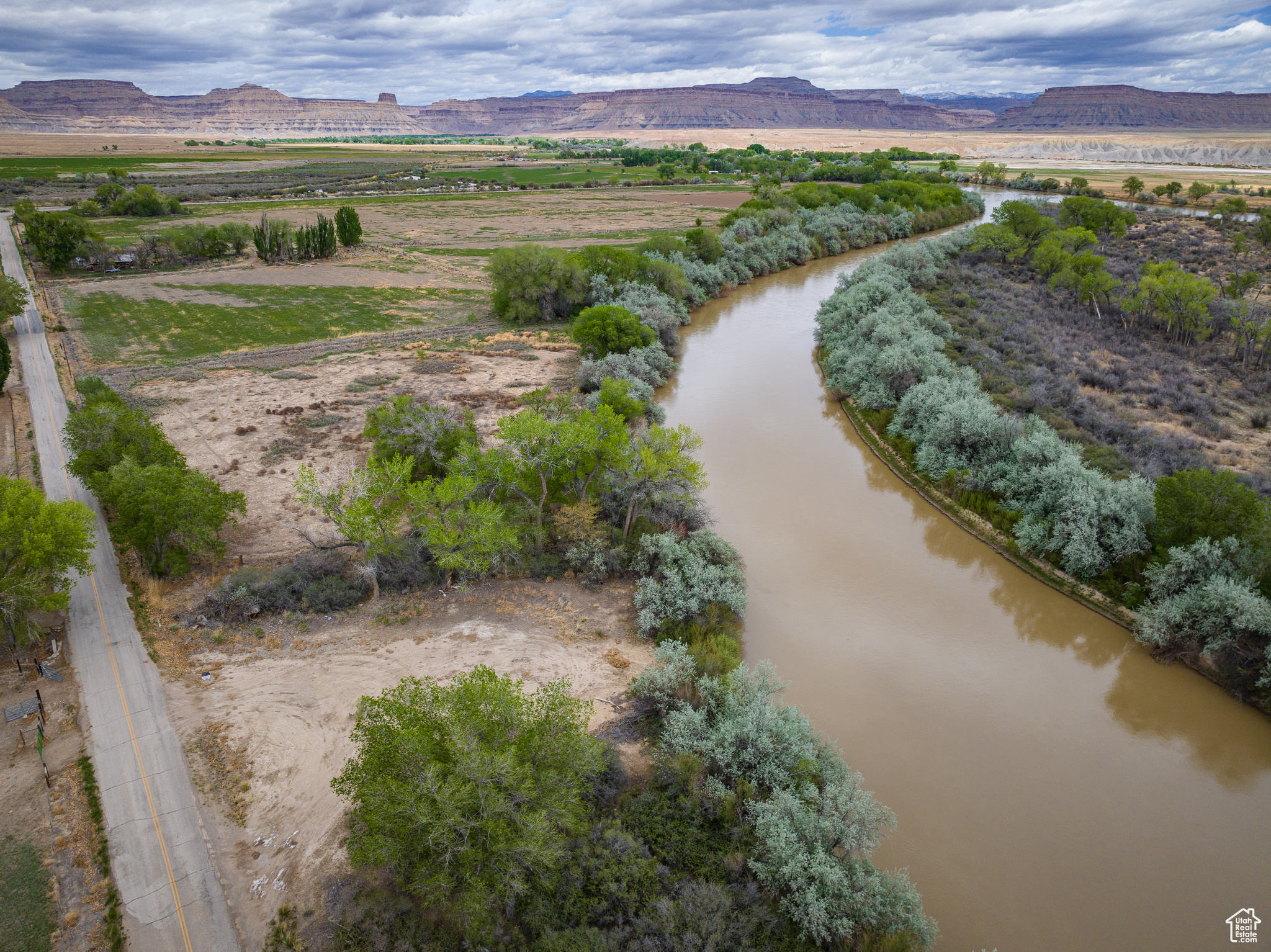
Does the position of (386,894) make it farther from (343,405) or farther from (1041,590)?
(343,405)

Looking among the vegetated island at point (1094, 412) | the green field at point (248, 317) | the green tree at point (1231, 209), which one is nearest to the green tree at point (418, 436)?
the vegetated island at point (1094, 412)

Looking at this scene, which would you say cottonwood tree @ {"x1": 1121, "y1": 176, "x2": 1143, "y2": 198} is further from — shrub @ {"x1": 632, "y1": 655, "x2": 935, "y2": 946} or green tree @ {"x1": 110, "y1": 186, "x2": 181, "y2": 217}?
green tree @ {"x1": 110, "y1": 186, "x2": 181, "y2": 217}

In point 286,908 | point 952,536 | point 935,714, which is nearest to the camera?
point 286,908

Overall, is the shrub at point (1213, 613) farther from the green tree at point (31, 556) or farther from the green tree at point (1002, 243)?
the green tree at point (1002, 243)

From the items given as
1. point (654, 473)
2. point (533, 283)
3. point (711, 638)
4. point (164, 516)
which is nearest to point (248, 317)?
point (533, 283)

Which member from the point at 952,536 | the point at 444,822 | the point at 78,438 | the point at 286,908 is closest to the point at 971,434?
the point at 952,536
